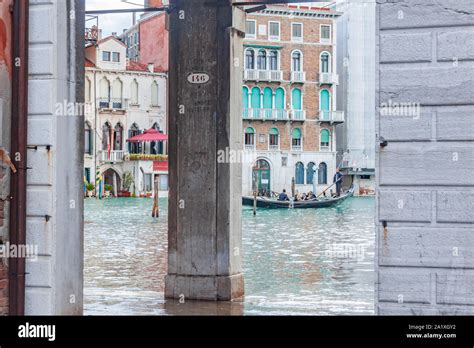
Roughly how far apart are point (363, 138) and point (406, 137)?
6719 centimetres

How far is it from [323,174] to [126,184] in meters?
14.9

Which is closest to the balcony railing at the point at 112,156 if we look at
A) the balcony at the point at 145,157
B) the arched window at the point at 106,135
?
the balcony at the point at 145,157

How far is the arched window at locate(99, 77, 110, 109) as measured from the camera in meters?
67.8

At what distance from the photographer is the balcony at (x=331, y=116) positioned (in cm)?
7006

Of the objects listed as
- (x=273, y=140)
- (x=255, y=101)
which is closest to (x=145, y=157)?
(x=255, y=101)

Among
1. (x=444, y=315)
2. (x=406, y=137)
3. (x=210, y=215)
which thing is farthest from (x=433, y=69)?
(x=210, y=215)

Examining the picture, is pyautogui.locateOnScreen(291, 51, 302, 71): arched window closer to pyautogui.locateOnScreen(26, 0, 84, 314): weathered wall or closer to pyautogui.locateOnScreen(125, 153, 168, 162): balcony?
pyautogui.locateOnScreen(125, 153, 168, 162): balcony

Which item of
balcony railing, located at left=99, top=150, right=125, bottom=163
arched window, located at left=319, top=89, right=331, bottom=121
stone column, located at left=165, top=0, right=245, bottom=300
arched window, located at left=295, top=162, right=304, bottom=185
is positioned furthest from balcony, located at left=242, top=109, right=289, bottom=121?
stone column, located at left=165, top=0, right=245, bottom=300

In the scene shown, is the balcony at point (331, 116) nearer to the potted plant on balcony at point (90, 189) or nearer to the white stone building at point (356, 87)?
the white stone building at point (356, 87)

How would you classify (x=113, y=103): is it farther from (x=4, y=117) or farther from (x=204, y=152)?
(x=4, y=117)

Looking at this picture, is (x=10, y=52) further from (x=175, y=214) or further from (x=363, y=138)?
(x=363, y=138)

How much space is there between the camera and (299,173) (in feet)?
231

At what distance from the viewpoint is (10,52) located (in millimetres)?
7410

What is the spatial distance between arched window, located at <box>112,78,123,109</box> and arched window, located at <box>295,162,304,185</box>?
1389 centimetres
